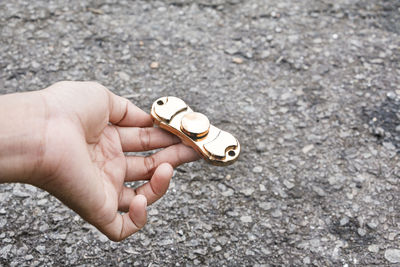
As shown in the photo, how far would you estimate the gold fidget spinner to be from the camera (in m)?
1.56

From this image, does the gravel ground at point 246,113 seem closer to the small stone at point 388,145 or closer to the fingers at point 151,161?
the small stone at point 388,145

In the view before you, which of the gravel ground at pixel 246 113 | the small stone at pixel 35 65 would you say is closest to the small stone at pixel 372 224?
the gravel ground at pixel 246 113

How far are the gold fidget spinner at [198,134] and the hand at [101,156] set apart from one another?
4cm

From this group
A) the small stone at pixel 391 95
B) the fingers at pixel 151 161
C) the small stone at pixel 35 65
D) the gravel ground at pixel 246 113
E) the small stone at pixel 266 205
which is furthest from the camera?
the small stone at pixel 35 65

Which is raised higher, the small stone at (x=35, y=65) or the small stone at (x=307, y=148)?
the small stone at (x=35, y=65)

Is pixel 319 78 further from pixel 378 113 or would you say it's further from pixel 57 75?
pixel 57 75

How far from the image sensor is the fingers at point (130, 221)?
4.38ft

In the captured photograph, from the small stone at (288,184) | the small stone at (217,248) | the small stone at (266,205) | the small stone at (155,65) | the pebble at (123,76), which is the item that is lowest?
the small stone at (217,248)

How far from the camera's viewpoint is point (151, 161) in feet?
5.10

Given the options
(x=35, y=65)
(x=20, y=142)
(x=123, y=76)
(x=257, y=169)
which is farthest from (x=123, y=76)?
(x=20, y=142)

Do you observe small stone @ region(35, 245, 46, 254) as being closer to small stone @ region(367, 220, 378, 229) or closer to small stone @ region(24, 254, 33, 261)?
small stone @ region(24, 254, 33, 261)

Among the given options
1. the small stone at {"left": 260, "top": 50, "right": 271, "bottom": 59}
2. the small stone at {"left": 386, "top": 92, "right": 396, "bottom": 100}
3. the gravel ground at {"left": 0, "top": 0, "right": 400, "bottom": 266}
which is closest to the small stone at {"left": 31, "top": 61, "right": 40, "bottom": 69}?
the gravel ground at {"left": 0, "top": 0, "right": 400, "bottom": 266}

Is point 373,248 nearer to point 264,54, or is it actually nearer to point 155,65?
point 264,54

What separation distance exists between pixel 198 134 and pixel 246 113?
579 millimetres
